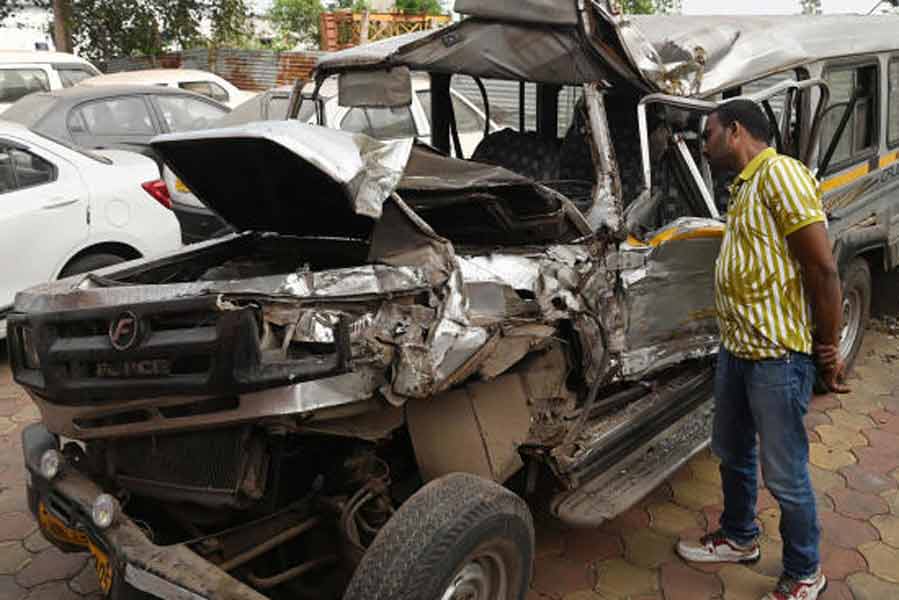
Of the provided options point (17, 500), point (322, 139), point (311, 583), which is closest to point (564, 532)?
point (311, 583)

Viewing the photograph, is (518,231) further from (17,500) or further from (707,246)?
(17,500)

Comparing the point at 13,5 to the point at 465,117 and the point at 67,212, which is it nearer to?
the point at 67,212

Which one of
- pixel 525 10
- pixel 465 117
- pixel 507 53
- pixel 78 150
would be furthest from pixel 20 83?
pixel 525 10

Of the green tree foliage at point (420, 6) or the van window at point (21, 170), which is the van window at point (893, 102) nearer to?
the van window at point (21, 170)

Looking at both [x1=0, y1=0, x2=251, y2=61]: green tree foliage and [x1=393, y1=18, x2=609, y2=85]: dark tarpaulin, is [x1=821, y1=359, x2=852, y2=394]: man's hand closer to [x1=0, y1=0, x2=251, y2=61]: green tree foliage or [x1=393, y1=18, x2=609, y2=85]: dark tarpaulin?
[x1=393, y1=18, x2=609, y2=85]: dark tarpaulin

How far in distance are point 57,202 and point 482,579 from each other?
4272 mm

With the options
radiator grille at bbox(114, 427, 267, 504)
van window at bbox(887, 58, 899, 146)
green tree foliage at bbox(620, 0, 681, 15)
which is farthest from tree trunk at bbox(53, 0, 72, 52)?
radiator grille at bbox(114, 427, 267, 504)

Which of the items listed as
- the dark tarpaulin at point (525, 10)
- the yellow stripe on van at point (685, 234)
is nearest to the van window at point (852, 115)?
the yellow stripe on van at point (685, 234)

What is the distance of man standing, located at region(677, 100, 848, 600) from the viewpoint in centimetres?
260

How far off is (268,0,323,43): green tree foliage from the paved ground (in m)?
22.0

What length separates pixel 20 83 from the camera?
11.4 meters

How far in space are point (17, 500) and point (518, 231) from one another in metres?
2.77

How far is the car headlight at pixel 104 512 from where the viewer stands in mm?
2383

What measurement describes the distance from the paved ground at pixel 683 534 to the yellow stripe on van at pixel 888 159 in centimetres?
158
